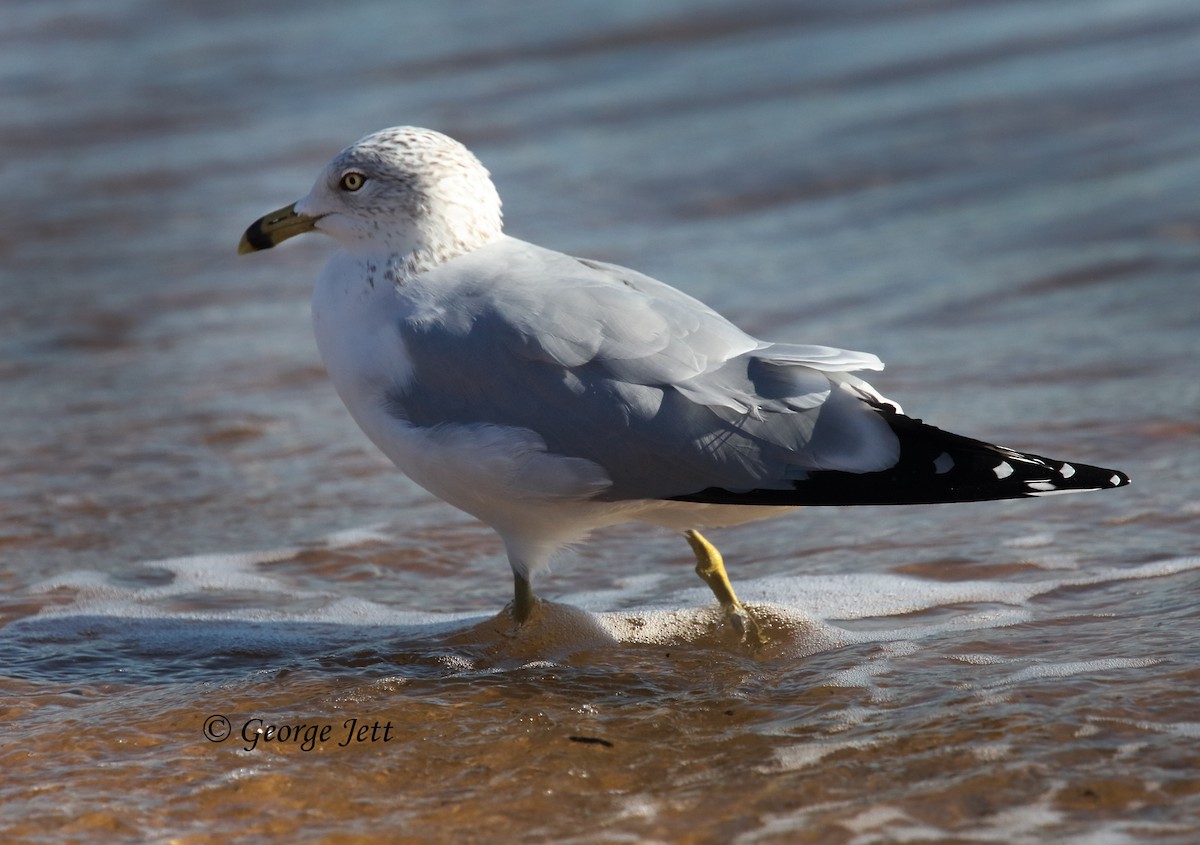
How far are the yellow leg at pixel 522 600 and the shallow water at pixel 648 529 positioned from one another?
0.30ft

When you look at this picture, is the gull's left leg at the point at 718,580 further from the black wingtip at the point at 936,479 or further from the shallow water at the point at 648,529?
the black wingtip at the point at 936,479

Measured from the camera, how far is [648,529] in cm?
552

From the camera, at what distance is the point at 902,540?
17.0ft

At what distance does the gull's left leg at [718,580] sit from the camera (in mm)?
4496

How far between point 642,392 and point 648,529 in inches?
60.1

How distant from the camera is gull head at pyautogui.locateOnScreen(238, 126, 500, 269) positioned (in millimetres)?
4492

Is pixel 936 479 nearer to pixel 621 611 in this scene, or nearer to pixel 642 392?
pixel 642 392

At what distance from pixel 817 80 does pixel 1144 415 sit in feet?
22.7

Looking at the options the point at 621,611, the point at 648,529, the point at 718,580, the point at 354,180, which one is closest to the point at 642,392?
the point at 718,580

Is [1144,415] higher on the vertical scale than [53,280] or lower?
lower

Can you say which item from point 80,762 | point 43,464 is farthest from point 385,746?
point 43,464

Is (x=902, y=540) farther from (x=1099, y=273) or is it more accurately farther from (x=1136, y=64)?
(x=1136, y=64)

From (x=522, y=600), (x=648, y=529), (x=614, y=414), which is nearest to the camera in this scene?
(x=614, y=414)

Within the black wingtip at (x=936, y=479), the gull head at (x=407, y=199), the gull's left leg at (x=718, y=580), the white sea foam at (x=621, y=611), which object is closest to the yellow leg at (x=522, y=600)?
the white sea foam at (x=621, y=611)
